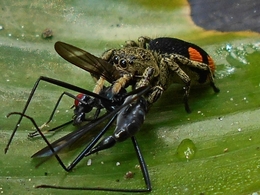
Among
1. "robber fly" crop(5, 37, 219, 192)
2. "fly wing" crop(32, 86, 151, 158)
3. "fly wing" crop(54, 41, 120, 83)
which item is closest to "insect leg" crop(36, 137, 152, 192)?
"robber fly" crop(5, 37, 219, 192)

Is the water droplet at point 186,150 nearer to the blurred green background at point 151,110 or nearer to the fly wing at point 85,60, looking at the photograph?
the blurred green background at point 151,110

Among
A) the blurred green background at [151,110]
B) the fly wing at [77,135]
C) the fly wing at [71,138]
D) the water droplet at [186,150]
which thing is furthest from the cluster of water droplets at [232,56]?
the fly wing at [71,138]

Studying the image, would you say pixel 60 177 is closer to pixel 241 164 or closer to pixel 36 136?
pixel 36 136

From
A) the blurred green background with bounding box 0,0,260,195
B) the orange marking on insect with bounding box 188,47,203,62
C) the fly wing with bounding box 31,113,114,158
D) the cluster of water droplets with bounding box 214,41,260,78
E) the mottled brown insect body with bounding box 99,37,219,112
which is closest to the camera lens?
the fly wing with bounding box 31,113,114,158

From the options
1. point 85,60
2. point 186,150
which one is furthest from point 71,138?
point 186,150

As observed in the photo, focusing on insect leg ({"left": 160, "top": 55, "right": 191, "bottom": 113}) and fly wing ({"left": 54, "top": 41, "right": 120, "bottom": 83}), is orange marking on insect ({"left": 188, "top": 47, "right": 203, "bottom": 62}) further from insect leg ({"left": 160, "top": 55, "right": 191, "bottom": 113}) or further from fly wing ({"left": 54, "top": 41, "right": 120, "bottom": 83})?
fly wing ({"left": 54, "top": 41, "right": 120, "bottom": 83})

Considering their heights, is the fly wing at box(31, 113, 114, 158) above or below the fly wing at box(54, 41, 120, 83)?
below
